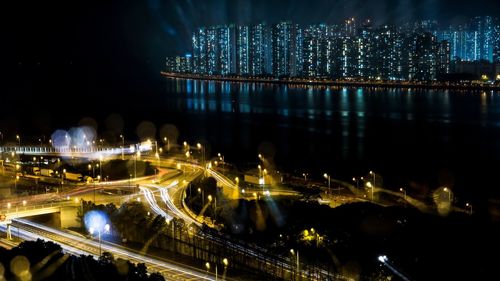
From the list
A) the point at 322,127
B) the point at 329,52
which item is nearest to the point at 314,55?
the point at 329,52

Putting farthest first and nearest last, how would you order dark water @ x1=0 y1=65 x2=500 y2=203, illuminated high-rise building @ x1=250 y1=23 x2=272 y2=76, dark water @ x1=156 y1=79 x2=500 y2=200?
illuminated high-rise building @ x1=250 y1=23 x2=272 y2=76
dark water @ x1=0 y1=65 x2=500 y2=203
dark water @ x1=156 y1=79 x2=500 y2=200

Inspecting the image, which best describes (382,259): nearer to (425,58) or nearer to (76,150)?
(76,150)

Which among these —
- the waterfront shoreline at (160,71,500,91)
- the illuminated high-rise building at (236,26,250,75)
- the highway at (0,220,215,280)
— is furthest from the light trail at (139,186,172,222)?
the illuminated high-rise building at (236,26,250,75)

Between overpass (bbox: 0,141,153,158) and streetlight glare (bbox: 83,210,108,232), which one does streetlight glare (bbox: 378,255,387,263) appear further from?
overpass (bbox: 0,141,153,158)

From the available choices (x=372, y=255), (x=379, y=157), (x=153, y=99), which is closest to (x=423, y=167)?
(x=379, y=157)

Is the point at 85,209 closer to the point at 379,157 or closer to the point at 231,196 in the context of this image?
the point at 231,196

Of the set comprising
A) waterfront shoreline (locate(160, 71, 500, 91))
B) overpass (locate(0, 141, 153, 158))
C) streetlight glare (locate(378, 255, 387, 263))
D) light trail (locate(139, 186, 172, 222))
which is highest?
waterfront shoreline (locate(160, 71, 500, 91))

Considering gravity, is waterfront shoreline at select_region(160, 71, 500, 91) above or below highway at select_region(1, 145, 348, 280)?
above

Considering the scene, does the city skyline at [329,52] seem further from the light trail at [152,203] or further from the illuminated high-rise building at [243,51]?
the light trail at [152,203]

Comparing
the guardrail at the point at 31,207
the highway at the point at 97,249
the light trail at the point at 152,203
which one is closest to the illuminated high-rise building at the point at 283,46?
the light trail at the point at 152,203
